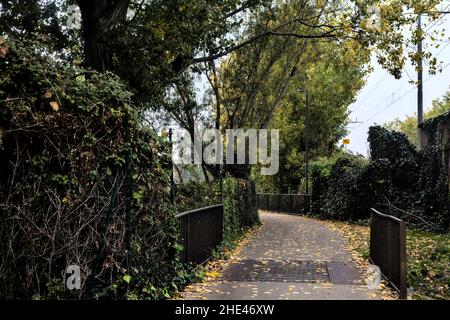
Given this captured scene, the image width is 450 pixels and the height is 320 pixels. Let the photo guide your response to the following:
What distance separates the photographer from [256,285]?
303 inches

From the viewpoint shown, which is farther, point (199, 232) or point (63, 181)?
point (199, 232)

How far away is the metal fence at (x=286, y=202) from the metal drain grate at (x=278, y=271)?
68.3 ft

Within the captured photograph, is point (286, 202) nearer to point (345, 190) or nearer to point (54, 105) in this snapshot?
point (345, 190)

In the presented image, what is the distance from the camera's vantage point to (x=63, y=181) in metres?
5.06

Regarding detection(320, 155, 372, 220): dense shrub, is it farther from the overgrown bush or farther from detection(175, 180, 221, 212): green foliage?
the overgrown bush

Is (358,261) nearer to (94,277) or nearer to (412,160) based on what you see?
(94,277)

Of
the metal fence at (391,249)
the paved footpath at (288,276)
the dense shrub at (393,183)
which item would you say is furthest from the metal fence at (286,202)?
the metal fence at (391,249)

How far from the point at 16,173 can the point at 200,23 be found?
23.3 feet

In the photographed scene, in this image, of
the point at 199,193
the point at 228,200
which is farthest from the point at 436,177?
the point at 199,193

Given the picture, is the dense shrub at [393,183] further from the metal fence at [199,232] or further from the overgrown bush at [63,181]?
the overgrown bush at [63,181]

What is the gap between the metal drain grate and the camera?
27.3 feet

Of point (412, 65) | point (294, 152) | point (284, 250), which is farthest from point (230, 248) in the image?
point (294, 152)

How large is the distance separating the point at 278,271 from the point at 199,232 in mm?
1736

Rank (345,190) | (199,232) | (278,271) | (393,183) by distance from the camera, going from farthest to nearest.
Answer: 1. (345,190)
2. (393,183)
3. (199,232)
4. (278,271)
